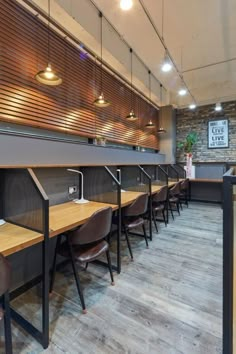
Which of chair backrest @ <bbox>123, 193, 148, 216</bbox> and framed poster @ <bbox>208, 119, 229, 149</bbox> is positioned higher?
framed poster @ <bbox>208, 119, 229, 149</bbox>

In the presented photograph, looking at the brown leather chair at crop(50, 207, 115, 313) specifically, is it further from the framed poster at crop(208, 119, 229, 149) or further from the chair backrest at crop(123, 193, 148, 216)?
the framed poster at crop(208, 119, 229, 149)

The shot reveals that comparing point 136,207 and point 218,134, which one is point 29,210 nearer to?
point 136,207

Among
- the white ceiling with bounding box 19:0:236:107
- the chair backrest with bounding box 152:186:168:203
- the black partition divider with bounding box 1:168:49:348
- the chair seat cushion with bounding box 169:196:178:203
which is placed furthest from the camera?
the chair seat cushion with bounding box 169:196:178:203

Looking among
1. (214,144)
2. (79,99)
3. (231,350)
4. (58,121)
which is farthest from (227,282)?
(214,144)

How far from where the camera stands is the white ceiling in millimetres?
2871

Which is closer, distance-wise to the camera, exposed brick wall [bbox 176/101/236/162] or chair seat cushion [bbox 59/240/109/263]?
chair seat cushion [bbox 59/240/109/263]

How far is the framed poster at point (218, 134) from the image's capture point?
635 centimetres

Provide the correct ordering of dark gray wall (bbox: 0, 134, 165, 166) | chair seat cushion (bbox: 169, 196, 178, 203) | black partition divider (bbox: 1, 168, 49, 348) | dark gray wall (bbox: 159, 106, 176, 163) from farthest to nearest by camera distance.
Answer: dark gray wall (bbox: 159, 106, 176, 163) → chair seat cushion (bbox: 169, 196, 178, 203) → dark gray wall (bbox: 0, 134, 165, 166) → black partition divider (bbox: 1, 168, 49, 348)

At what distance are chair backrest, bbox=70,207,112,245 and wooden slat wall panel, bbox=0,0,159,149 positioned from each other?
1545 mm

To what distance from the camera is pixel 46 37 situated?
2.82 m

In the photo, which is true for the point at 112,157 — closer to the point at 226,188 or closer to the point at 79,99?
the point at 79,99

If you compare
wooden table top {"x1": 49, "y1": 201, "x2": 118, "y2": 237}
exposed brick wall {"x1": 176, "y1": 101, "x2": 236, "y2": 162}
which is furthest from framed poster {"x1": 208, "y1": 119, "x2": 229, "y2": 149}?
wooden table top {"x1": 49, "y1": 201, "x2": 118, "y2": 237}

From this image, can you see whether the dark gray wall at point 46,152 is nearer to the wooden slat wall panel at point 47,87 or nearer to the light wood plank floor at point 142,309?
the wooden slat wall panel at point 47,87

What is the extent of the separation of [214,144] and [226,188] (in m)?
6.39
